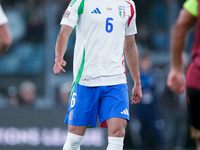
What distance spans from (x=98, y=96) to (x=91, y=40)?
2.15 ft

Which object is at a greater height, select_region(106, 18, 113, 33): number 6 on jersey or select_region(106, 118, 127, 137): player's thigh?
select_region(106, 18, 113, 33): number 6 on jersey

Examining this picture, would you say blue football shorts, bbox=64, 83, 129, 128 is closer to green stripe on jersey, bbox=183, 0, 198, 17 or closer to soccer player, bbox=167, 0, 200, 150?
soccer player, bbox=167, 0, 200, 150

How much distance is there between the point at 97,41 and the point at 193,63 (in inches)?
63.5

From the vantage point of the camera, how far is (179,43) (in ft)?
11.7

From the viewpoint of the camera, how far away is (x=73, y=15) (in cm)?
494

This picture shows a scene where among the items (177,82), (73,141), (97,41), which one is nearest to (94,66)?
(97,41)

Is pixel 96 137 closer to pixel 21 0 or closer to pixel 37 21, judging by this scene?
pixel 37 21

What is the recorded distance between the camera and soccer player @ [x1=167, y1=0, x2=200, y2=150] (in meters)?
3.45

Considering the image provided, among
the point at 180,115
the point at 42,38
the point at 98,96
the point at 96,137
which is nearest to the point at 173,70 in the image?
the point at 98,96

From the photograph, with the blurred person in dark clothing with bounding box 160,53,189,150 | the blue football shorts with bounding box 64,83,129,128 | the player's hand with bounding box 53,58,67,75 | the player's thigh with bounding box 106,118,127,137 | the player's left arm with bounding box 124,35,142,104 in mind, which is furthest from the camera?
the blurred person in dark clothing with bounding box 160,53,189,150

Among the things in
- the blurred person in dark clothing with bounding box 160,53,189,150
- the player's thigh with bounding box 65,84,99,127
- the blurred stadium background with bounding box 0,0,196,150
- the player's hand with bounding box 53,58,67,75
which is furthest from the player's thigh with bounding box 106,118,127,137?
the blurred stadium background with bounding box 0,0,196,150

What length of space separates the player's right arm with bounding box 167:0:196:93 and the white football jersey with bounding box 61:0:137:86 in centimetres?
140

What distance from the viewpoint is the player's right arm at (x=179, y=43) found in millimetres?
3463

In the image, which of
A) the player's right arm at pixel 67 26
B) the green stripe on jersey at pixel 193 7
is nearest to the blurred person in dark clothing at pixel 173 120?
the player's right arm at pixel 67 26
